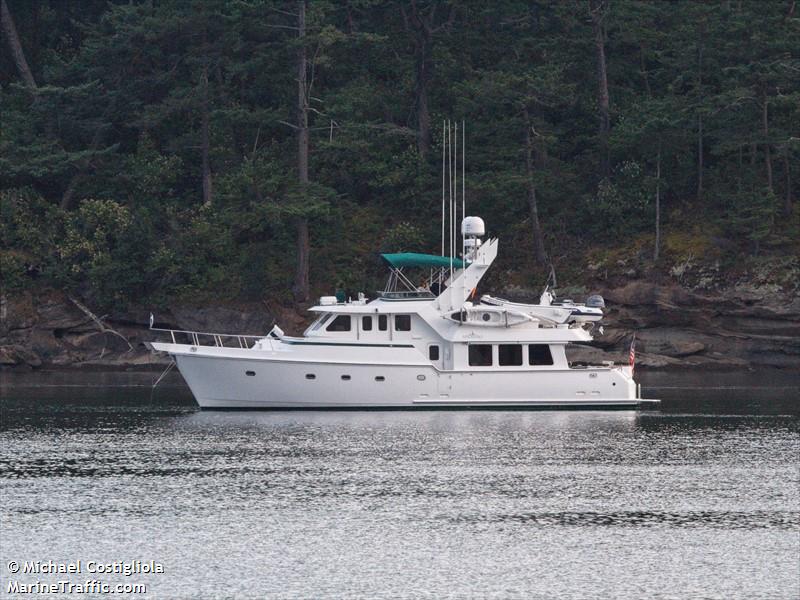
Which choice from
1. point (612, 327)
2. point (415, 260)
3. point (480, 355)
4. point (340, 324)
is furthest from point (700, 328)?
point (340, 324)

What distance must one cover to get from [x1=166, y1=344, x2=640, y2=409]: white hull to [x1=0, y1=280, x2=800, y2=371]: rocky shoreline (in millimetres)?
8585

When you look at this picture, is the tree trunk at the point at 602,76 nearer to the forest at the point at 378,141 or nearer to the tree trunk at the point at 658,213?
the forest at the point at 378,141

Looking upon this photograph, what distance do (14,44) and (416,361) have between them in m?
29.3

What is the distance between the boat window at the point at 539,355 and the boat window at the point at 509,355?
32 cm

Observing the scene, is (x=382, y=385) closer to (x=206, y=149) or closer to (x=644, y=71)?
(x=206, y=149)

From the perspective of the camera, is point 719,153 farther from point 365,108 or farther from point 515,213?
point 365,108

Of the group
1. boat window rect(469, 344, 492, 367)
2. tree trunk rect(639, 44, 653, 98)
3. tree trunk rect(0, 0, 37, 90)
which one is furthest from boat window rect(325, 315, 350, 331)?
tree trunk rect(0, 0, 37, 90)

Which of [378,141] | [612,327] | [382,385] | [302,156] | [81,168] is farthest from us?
[378,141]

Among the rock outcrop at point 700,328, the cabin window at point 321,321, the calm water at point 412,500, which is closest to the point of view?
the calm water at point 412,500

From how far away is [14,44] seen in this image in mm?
62156

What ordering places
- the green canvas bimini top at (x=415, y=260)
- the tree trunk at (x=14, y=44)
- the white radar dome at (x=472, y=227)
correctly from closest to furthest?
the green canvas bimini top at (x=415, y=260), the white radar dome at (x=472, y=227), the tree trunk at (x=14, y=44)

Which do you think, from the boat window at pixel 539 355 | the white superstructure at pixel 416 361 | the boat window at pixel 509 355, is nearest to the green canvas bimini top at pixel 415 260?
the white superstructure at pixel 416 361

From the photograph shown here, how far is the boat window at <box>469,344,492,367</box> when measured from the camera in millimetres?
42156

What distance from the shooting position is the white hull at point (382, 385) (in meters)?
41.3
